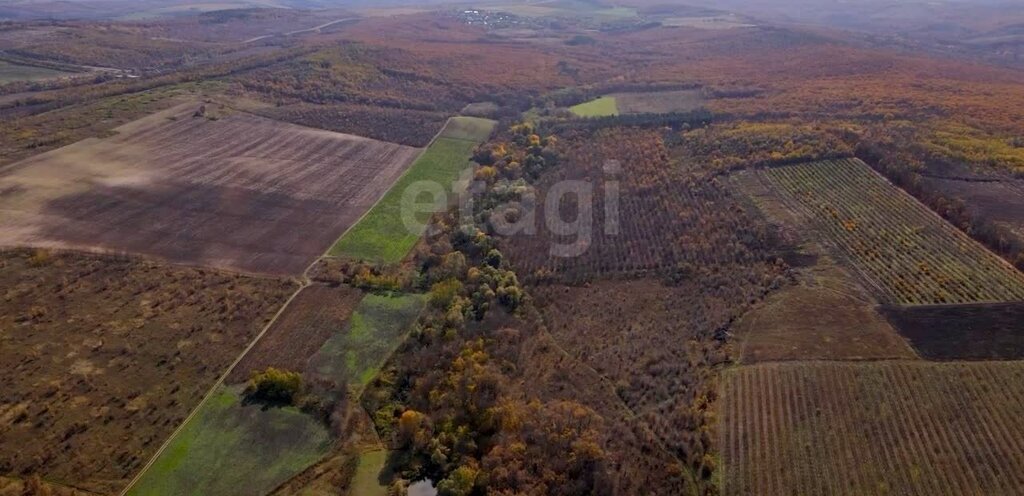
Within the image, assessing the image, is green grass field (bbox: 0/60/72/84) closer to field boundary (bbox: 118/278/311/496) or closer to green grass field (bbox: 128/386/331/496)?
field boundary (bbox: 118/278/311/496)

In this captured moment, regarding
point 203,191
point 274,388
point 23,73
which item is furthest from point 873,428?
point 23,73

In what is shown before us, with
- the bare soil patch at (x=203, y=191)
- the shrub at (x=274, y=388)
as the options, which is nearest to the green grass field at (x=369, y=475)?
the shrub at (x=274, y=388)

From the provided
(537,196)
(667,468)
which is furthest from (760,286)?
(537,196)

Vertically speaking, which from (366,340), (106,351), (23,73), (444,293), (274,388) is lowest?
(274,388)

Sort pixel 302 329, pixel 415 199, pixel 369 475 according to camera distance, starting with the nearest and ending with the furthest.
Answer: pixel 369 475
pixel 302 329
pixel 415 199

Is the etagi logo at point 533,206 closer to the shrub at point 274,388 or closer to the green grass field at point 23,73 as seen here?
the shrub at point 274,388

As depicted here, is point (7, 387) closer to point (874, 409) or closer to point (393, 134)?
point (874, 409)

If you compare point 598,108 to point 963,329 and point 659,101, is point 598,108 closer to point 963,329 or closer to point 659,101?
point 659,101

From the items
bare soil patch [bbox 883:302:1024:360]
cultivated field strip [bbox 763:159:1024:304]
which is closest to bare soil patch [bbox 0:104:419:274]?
cultivated field strip [bbox 763:159:1024:304]
